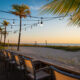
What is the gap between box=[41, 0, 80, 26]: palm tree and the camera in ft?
5.70

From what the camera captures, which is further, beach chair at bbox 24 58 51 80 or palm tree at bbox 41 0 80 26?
beach chair at bbox 24 58 51 80

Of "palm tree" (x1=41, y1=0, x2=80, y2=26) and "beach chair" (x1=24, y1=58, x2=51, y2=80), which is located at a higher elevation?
"palm tree" (x1=41, y1=0, x2=80, y2=26)

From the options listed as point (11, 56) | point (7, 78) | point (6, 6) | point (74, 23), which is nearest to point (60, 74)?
point (74, 23)

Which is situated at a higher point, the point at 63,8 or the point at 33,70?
the point at 63,8

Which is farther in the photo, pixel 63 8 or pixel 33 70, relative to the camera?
pixel 33 70

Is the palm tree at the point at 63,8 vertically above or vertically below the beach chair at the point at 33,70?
above

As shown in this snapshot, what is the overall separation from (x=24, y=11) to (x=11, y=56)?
12.4 metres

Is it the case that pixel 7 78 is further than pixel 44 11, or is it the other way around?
pixel 7 78

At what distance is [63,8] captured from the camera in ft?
5.94

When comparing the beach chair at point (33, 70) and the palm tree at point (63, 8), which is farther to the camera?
the beach chair at point (33, 70)

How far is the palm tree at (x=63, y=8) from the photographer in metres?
1.74

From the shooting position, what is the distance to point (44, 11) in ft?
6.38

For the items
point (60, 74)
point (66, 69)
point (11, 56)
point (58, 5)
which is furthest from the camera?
point (11, 56)

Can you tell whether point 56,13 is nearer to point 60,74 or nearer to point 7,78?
point 60,74
